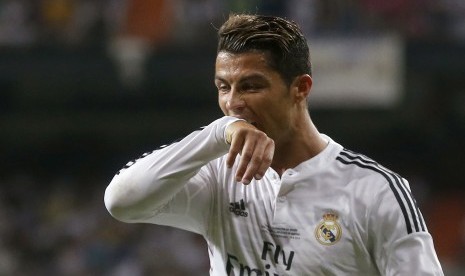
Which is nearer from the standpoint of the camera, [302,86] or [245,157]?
[245,157]

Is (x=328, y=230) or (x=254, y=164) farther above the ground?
(x=254, y=164)

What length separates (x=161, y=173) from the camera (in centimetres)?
302

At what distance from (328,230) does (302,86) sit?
18.6 inches

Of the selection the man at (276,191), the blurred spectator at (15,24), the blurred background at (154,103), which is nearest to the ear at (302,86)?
the man at (276,191)

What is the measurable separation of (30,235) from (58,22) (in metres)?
2.36

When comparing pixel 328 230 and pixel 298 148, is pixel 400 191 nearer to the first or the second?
pixel 328 230

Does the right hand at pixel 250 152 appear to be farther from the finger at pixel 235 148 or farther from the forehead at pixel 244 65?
the forehead at pixel 244 65

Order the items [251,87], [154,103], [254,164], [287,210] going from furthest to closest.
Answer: [154,103]
[287,210]
[251,87]
[254,164]

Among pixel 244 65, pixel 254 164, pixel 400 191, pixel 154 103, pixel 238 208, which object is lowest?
pixel 154 103

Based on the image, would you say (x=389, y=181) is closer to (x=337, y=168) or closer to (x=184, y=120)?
(x=337, y=168)

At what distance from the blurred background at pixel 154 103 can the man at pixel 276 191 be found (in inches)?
270

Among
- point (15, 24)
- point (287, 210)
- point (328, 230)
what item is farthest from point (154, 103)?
point (328, 230)

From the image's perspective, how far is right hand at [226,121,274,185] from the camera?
106 inches

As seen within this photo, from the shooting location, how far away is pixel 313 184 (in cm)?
324
